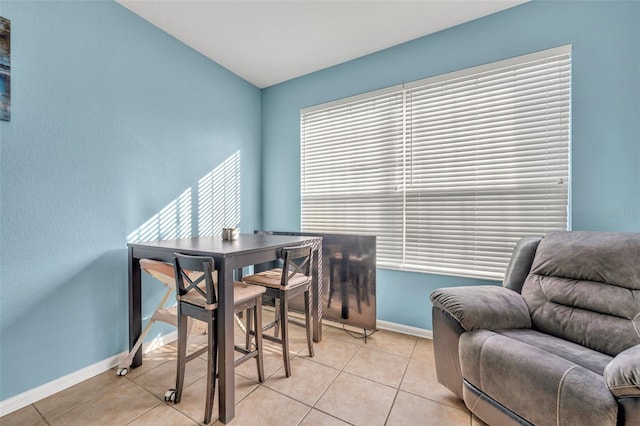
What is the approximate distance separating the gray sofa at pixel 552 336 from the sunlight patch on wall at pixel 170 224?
216 cm

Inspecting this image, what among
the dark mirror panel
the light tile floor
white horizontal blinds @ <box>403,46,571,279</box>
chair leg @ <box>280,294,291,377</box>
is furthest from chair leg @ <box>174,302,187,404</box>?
white horizontal blinds @ <box>403,46,571,279</box>

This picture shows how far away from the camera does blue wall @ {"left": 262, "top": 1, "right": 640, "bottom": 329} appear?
5.70 feet

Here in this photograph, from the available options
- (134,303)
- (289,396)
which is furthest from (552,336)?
(134,303)

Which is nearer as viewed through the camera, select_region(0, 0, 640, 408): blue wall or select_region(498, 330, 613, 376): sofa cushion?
select_region(498, 330, 613, 376): sofa cushion

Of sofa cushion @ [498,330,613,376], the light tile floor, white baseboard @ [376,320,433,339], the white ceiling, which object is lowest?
the light tile floor

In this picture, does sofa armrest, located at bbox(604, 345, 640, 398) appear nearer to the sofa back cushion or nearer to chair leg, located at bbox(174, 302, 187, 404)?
the sofa back cushion

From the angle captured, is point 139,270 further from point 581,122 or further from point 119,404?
point 581,122

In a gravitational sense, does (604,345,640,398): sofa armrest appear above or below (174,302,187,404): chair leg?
above

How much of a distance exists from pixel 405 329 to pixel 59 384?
257cm

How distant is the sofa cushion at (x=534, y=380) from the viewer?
0.98m

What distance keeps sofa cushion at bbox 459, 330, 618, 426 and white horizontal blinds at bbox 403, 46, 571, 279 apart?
0.93 m

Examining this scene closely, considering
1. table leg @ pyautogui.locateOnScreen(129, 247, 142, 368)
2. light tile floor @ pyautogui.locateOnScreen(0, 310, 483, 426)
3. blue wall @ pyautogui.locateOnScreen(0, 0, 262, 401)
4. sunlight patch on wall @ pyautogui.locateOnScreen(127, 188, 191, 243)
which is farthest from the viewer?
sunlight patch on wall @ pyautogui.locateOnScreen(127, 188, 191, 243)

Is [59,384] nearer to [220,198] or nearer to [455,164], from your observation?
[220,198]

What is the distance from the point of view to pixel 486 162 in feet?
7.18
